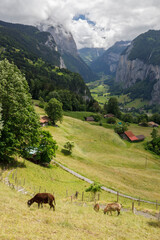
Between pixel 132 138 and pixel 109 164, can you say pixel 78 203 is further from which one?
pixel 132 138

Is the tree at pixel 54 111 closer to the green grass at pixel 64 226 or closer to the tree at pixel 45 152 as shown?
the tree at pixel 45 152

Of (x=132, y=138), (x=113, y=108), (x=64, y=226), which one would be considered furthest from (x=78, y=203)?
(x=113, y=108)

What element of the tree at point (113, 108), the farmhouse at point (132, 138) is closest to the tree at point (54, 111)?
the farmhouse at point (132, 138)

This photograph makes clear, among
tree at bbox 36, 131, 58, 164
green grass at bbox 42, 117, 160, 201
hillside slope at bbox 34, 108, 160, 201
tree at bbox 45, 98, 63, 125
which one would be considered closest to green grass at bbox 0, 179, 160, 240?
tree at bbox 36, 131, 58, 164

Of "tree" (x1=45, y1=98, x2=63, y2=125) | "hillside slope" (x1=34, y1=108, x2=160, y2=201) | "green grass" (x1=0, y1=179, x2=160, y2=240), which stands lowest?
"hillside slope" (x1=34, y1=108, x2=160, y2=201)

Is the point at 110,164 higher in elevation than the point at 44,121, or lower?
lower

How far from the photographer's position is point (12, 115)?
3167 cm

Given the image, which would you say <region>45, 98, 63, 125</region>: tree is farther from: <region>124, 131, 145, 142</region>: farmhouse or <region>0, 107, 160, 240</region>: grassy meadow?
<region>124, 131, 145, 142</region>: farmhouse

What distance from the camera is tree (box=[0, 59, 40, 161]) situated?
2986cm

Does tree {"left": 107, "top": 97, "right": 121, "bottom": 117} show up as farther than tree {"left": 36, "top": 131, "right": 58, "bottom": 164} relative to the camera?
Yes

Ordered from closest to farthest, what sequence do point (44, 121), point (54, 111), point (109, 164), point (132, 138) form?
1. point (109, 164)
2. point (44, 121)
3. point (54, 111)
4. point (132, 138)

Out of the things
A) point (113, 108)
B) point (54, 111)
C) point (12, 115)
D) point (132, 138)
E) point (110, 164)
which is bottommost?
point (110, 164)

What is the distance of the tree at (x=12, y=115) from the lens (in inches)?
1176

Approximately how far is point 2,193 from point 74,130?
82.6 metres
